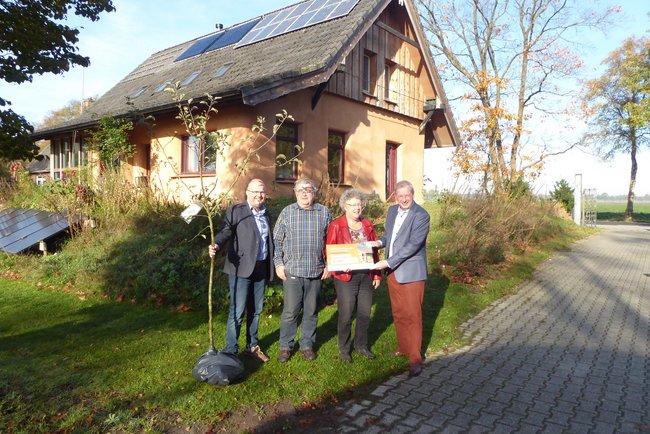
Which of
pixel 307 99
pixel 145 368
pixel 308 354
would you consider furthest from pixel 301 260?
pixel 307 99

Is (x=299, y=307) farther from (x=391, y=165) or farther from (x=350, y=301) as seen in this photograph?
(x=391, y=165)

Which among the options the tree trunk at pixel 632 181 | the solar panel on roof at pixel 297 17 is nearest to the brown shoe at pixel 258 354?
the solar panel on roof at pixel 297 17

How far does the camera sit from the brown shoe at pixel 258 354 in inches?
186

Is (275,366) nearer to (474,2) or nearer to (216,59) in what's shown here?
(216,59)

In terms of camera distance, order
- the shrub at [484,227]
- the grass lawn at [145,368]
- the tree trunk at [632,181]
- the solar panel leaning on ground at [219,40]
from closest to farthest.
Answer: the grass lawn at [145,368]
the shrub at [484,227]
the solar panel leaning on ground at [219,40]
the tree trunk at [632,181]

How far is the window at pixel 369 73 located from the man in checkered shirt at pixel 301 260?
1143 centimetres

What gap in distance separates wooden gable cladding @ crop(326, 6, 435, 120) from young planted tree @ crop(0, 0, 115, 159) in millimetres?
7219

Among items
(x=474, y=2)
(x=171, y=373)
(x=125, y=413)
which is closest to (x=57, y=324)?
(x=171, y=373)

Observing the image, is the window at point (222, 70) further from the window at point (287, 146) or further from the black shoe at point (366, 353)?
the black shoe at point (366, 353)

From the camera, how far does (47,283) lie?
27.1ft

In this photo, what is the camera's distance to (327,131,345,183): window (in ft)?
46.6

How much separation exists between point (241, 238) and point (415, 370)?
217 cm

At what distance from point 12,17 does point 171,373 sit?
6.02 metres

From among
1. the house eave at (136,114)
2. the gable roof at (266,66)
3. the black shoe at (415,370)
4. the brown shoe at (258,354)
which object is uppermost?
the gable roof at (266,66)
